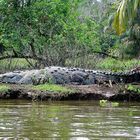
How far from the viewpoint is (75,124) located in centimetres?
793

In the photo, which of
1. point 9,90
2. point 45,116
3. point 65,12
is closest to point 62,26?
point 65,12

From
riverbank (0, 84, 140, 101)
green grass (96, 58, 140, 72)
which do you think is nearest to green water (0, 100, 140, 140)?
riverbank (0, 84, 140, 101)

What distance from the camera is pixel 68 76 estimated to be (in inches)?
563

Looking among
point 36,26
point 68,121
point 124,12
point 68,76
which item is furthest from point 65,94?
A: point 36,26

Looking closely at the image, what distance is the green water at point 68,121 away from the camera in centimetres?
684

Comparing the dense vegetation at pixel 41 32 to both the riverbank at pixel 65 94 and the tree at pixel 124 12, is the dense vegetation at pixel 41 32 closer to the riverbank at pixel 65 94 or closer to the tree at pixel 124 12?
the riverbank at pixel 65 94

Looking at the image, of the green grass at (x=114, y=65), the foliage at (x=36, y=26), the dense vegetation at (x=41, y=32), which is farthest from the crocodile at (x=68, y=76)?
the foliage at (x=36, y=26)

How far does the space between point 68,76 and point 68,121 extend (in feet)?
19.8

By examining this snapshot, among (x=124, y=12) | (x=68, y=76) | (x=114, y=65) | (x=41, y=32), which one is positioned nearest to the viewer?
(x=124, y=12)

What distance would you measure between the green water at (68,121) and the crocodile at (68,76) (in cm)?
263

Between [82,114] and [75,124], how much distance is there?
4.61 feet

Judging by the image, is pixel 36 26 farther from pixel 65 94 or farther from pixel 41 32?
pixel 65 94

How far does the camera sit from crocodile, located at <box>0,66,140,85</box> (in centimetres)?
1398

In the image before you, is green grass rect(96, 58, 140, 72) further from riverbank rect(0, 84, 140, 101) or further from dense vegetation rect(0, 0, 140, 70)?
riverbank rect(0, 84, 140, 101)
